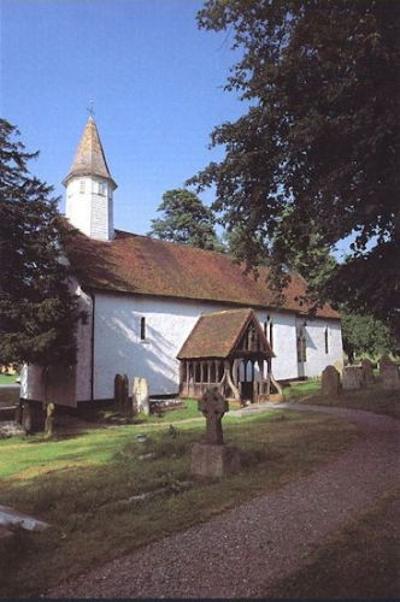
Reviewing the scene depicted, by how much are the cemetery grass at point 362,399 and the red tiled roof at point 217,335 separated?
2818mm

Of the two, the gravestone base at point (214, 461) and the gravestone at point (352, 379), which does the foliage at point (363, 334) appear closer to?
the gravestone at point (352, 379)

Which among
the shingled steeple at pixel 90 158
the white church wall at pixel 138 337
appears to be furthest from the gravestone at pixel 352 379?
the shingled steeple at pixel 90 158

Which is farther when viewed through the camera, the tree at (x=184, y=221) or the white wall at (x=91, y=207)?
the tree at (x=184, y=221)

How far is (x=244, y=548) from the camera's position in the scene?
5.63 m

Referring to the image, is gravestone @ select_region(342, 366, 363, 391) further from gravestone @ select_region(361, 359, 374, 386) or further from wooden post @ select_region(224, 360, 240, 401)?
wooden post @ select_region(224, 360, 240, 401)

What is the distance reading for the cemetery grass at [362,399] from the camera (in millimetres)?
18562

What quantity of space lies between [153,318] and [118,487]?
1888 cm

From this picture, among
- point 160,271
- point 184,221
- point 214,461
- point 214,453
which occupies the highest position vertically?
point 184,221

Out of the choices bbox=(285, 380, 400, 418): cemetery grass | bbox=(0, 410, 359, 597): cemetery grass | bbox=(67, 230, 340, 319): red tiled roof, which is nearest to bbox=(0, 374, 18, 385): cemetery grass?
bbox=(67, 230, 340, 319): red tiled roof

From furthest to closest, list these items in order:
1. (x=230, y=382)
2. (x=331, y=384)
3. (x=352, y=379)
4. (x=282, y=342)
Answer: (x=282, y=342)
(x=352, y=379)
(x=230, y=382)
(x=331, y=384)

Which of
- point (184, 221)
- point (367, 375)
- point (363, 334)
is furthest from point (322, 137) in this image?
point (184, 221)

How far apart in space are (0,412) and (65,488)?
54.9 feet

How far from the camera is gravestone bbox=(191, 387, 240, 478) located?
8.96 metres

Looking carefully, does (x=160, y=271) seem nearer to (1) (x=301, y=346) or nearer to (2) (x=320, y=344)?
(1) (x=301, y=346)
